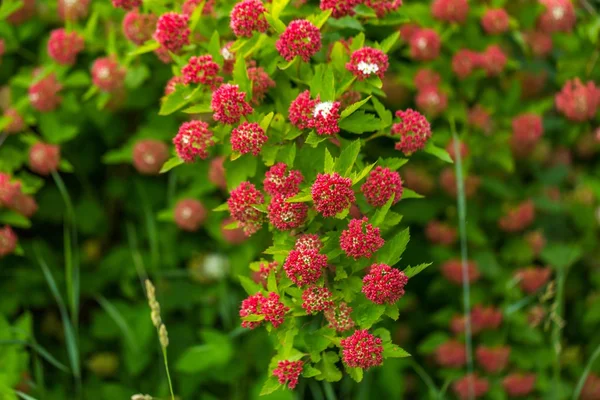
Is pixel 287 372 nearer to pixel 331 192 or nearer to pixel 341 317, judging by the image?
pixel 341 317

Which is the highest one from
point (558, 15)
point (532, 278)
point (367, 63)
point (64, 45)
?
point (367, 63)

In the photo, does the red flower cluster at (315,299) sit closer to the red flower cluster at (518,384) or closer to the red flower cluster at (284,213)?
the red flower cluster at (284,213)

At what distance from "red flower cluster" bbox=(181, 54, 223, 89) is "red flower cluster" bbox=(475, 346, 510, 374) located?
4.82 feet

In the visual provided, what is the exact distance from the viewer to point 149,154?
2.70 metres

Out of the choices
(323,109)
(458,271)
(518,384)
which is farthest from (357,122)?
(518,384)

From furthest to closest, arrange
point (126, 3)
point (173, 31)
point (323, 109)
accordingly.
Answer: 1. point (126, 3)
2. point (173, 31)
3. point (323, 109)

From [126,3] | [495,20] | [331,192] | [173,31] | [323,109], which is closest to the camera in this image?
[331,192]

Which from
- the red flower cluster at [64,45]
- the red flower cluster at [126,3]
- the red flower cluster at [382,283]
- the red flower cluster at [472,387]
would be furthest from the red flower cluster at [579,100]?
the red flower cluster at [64,45]

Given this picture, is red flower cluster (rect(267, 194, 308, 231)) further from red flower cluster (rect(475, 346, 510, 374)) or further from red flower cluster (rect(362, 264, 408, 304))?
red flower cluster (rect(475, 346, 510, 374))

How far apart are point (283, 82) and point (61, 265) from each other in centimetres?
145

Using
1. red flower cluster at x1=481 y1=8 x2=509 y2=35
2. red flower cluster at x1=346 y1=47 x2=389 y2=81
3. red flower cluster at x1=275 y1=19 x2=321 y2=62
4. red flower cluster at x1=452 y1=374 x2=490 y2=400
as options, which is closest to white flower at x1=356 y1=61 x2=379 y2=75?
red flower cluster at x1=346 y1=47 x2=389 y2=81

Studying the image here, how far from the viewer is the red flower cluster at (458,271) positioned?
2.77 m

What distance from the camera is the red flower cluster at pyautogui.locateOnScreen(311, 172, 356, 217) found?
5.35 ft

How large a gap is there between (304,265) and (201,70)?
55 centimetres
